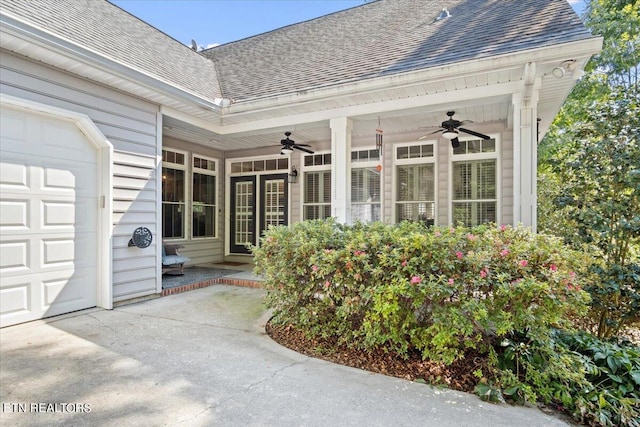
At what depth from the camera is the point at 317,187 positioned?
7.63m

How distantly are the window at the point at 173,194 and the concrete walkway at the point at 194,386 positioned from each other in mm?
3473

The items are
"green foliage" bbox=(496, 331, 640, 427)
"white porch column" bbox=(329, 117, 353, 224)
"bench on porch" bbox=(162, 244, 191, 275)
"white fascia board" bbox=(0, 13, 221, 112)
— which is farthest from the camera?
"bench on porch" bbox=(162, 244, 191, 275)

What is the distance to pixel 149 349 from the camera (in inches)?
124

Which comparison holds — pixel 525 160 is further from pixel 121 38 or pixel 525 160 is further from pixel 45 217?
pixel 121 38

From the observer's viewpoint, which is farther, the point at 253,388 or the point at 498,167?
the point at 498,167

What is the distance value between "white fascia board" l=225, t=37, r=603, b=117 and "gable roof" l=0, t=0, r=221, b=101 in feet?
3.59

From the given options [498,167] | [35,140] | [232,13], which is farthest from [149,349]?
[232,13]

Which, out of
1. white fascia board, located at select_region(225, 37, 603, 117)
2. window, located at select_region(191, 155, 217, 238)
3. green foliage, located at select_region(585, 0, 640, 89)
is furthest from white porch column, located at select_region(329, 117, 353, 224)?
green foliage, located at select_region(585, 0, 640, 89)

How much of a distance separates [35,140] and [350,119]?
154 inches

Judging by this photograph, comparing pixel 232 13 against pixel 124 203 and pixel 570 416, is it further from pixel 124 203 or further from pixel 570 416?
pixel 570 416

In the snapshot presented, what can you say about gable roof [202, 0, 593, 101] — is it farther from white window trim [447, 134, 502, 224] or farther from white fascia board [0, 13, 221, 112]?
white window trim [447, 134, 502, 224]

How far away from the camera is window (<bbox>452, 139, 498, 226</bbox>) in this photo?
5965mm

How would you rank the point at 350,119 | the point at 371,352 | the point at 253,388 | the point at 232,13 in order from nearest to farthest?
the point at 253,388, the point at 371,352, the point at 350,119, the point at 232,13

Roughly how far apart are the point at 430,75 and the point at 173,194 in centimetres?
545
